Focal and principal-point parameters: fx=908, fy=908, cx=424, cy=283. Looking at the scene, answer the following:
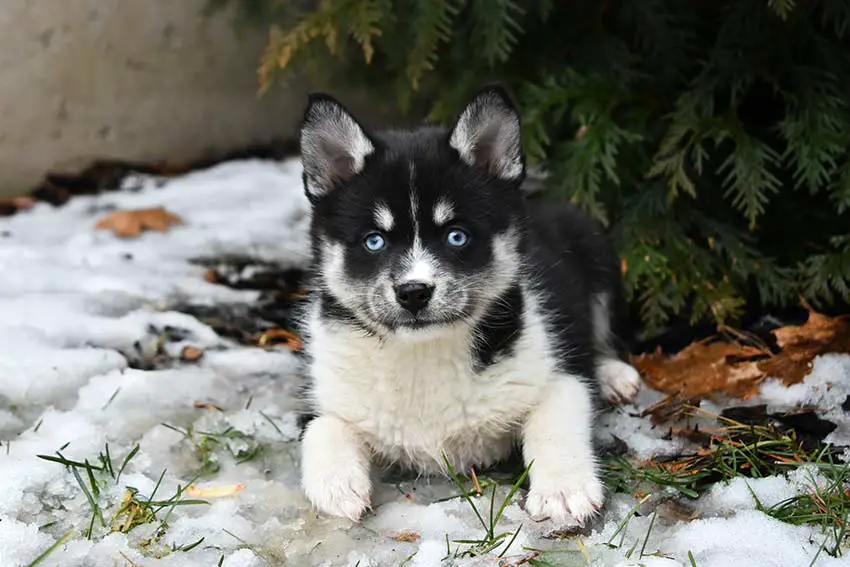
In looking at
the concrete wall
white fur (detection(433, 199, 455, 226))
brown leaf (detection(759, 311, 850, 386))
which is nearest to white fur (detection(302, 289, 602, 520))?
white fur (detection(433, 199, 455, 226))

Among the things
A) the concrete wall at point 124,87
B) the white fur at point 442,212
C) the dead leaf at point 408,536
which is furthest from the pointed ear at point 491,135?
the concrete wall at point 124,87

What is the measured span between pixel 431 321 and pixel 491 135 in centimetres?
72

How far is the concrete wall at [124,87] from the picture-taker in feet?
20.0

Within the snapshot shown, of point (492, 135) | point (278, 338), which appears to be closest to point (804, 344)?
point (492, 135)

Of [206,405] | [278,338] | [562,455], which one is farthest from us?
[278,338]

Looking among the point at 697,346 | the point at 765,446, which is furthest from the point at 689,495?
the point at 697,346

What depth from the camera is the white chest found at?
3178mm

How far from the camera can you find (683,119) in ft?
13.9

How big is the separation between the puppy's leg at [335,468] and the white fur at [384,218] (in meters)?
0.75

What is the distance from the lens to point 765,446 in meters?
3.17

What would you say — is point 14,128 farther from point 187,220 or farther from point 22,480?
point 22,480

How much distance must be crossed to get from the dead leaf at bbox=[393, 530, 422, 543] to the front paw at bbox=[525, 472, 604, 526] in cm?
37

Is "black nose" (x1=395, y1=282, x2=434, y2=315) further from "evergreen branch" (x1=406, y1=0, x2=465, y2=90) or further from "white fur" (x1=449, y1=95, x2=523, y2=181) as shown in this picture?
"evergreen branch" (x1=406, y1=0, x2=465, y2=90)

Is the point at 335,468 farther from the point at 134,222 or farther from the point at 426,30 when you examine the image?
the point at 134,222
